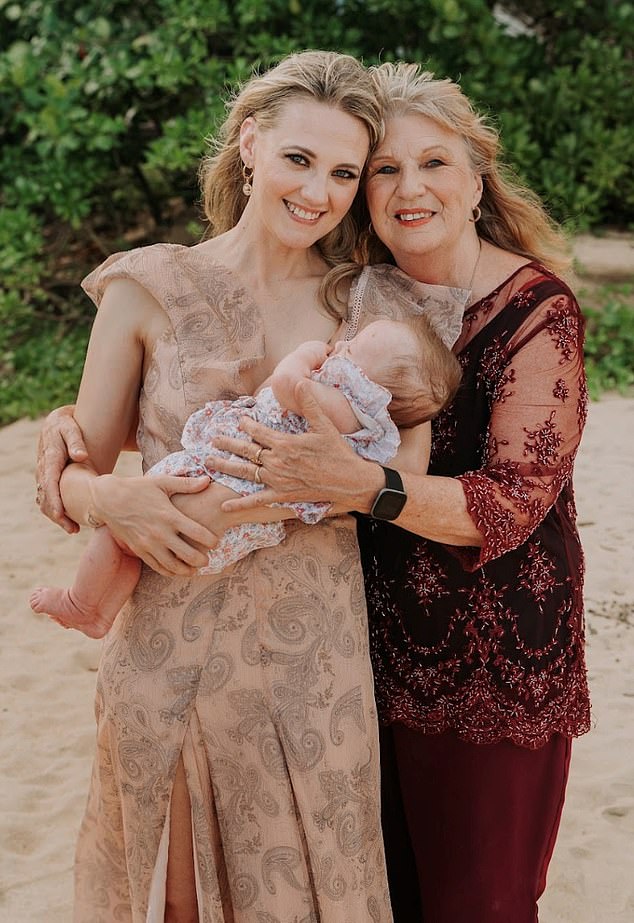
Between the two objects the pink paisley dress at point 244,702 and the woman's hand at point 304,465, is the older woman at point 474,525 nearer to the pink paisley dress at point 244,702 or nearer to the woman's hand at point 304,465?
the woman's hand at point 304,465

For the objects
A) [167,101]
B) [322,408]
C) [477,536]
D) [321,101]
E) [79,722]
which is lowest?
[79,722]

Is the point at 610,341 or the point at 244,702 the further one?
the point at 610,341

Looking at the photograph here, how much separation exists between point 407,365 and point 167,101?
560cm

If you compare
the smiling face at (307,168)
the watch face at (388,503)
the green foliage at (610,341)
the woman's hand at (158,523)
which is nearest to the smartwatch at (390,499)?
the watch face at (388,503)

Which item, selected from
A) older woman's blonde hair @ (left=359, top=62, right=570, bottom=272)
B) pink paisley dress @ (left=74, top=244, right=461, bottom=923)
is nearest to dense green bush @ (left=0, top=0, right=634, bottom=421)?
older woman's blonde hair @ (left=359, top=62, right=570, bottom=272)

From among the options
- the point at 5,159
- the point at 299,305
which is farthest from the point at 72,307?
the point at 299,305

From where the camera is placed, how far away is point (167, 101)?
7.37m

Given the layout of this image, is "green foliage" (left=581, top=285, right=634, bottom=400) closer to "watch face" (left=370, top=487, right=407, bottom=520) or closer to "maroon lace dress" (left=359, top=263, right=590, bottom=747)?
"maroon lace dress" (left=359, top=263, right=590, bottom=747)

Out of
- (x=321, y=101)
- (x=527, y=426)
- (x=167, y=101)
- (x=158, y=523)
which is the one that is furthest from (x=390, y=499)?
(x=167, y=101)

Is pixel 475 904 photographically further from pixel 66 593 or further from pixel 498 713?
pixel 66 593

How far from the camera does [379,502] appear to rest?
224 cm

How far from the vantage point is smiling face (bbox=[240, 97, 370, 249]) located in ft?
7.69

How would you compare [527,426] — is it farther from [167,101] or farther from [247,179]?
[167,101]

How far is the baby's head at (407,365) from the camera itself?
2287mm
